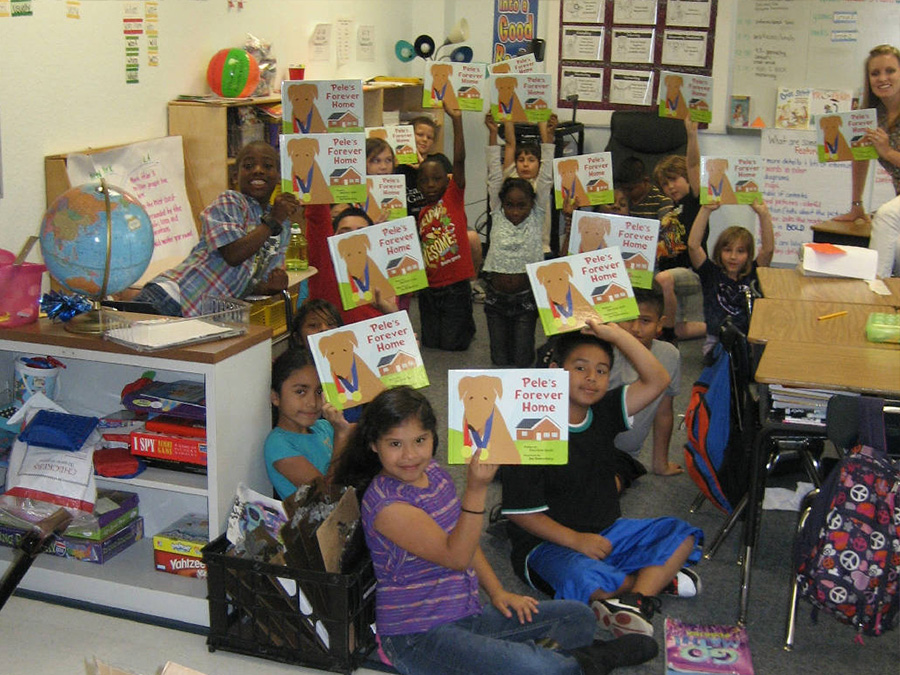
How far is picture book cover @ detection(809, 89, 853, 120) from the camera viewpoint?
260 inches

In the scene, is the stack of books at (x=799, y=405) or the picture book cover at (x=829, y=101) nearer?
the stack of books at (x=799, y=405)

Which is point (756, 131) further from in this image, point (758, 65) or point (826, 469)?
point (826, 469)

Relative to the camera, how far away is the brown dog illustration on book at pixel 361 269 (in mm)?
3201

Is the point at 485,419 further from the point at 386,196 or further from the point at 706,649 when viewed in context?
the point at 386,196


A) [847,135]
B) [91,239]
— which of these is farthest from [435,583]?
[847,135]

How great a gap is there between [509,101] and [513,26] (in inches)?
95.3

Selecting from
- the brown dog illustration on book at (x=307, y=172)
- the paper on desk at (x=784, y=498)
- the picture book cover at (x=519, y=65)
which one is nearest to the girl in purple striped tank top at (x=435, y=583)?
the paper on desk at (x=784, y=498)

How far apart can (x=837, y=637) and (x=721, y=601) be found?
0.33 meters

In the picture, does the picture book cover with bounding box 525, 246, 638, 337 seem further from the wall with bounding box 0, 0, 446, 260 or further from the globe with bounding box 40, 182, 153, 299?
the wall with bounding box 0, 0, 446, 260

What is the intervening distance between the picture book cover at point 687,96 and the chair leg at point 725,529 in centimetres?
265

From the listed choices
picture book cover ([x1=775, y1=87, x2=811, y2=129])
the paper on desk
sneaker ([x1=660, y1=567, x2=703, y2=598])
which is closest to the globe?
sneaker ([x1=660, y1=567, x2=703, y2=598])

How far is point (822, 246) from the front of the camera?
384 cm

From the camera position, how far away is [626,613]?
2.58m

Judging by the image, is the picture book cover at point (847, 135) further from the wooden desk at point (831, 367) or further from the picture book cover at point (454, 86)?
the wooden desk at point (831, 367)
